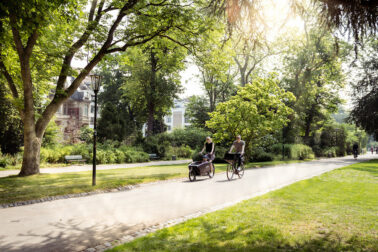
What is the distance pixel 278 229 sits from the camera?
5.33 m

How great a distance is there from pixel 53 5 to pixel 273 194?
8.75 metres

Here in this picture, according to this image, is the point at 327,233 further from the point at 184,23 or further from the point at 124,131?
the point at 124,131

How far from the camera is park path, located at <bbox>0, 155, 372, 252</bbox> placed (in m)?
5.09

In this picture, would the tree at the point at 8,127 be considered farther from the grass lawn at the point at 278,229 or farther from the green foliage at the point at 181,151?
the grass lawn at the point at 278,229

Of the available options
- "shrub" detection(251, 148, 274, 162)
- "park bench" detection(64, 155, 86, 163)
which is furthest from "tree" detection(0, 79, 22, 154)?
"shrub" detection(251, 148, 274, 162)

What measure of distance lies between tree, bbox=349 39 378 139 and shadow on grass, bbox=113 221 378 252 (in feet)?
111

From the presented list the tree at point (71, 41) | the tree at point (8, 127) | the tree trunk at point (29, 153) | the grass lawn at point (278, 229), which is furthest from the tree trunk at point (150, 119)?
the grass lawn at point (278, 229)

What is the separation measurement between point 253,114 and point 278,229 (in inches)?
596

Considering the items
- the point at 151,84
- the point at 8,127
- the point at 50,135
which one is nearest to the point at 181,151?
the point at 151,84

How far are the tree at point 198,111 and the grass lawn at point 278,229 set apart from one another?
129 ft

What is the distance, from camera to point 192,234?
16.9 ft

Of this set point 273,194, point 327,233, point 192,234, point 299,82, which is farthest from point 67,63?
point 299,82

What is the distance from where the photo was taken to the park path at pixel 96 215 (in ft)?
16.7

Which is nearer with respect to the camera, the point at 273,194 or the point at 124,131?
the point at 273,194
